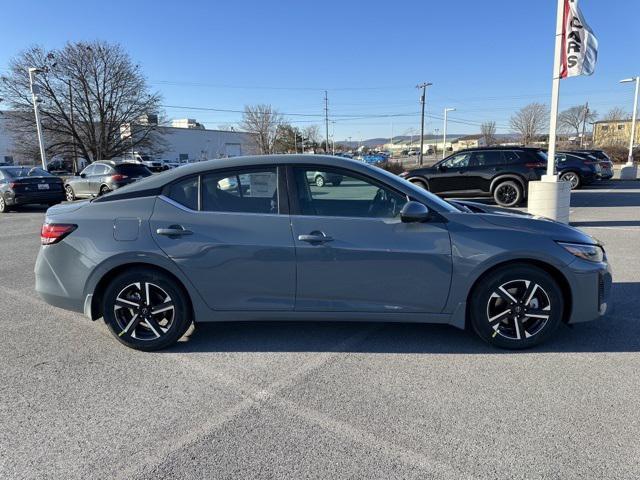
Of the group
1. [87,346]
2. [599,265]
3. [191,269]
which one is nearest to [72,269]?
[87,346]

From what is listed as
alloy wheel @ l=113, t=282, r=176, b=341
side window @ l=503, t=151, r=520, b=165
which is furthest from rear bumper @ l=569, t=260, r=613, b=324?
side window @ l=503, t=151, r=520, b=165

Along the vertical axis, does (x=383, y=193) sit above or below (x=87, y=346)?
above

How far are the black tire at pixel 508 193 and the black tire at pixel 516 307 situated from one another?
10074mm

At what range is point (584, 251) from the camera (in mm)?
3484

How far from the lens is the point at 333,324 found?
166 inches

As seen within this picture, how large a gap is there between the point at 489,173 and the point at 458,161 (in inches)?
43.0

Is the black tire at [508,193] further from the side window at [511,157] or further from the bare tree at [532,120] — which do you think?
the bare tree at [532,120]

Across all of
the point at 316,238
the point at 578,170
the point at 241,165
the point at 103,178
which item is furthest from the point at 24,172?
the point at 578,170

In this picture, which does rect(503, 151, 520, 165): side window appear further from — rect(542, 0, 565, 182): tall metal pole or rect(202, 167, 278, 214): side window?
rect(202, 167, 278, 214): side window

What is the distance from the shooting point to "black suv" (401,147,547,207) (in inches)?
500

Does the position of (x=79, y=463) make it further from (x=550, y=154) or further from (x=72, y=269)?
(x=550, y=154)

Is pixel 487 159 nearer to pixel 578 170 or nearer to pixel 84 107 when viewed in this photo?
pixel 578 170

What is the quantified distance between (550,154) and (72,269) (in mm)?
9232

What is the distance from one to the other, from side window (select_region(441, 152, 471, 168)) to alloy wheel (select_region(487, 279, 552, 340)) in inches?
419
